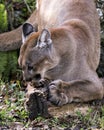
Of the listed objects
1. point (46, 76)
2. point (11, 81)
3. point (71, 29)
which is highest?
point (71, 29)

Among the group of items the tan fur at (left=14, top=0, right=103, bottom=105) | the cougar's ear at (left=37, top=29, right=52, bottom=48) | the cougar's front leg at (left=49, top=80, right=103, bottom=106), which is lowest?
the cougar's front leg at (left=49, top=80, right=103, bottom=106)

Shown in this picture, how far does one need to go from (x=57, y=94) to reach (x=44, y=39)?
27.6 inches

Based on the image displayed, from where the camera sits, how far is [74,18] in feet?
24.3

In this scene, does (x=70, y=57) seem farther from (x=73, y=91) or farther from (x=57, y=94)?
(x=57, y=94)

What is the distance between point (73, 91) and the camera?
657cm

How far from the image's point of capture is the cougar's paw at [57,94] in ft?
20.8

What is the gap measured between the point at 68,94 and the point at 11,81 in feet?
6.96

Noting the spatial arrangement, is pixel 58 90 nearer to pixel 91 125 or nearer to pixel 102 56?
pixel 91 125

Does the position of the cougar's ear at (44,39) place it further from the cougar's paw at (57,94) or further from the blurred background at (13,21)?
the blurred background at (13,21)

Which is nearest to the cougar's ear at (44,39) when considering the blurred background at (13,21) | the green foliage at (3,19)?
the blurred background at (13,21)

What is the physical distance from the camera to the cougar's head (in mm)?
6230

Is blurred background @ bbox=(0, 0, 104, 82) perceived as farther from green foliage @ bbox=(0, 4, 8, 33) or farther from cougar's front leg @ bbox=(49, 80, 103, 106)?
cougar's front leg @ bbox=(49, 80, 103, 106)

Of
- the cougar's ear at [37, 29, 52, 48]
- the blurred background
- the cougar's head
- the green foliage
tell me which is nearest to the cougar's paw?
the cougar's head

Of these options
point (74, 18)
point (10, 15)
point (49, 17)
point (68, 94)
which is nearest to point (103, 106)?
point (68, 94)
